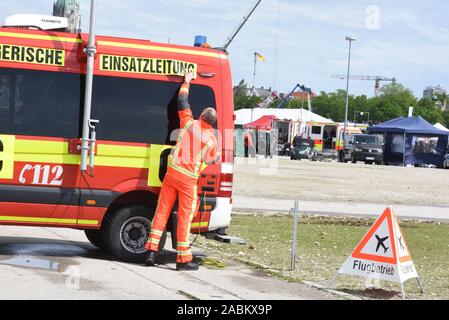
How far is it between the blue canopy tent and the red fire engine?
4672 centimetres

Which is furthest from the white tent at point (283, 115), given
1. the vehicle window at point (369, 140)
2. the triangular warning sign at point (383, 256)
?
the triangular warning sign at point (383, 256)

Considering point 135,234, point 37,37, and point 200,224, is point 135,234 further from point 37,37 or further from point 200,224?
point 37,37

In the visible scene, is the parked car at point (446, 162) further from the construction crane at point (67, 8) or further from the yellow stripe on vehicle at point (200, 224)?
the yellow stripe on vehicle at point (200, 224)

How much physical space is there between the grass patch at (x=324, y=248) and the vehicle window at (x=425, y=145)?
1533 inches

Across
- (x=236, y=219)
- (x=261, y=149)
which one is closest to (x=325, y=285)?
(x=236, y=219)

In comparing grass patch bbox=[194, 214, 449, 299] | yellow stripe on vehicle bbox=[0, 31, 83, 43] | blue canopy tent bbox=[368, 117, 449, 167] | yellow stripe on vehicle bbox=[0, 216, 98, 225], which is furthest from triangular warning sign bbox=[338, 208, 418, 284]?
blue canopy tent bbox=[368, 117, 449, 167]

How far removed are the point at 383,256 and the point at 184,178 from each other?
99.9 inches

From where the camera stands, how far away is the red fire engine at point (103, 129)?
10.0 meters

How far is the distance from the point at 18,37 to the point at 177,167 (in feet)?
8.16

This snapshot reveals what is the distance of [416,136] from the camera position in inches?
2224

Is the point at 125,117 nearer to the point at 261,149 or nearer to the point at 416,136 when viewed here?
the point at 261,149

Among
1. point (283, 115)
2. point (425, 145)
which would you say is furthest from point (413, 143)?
point (283, 115)

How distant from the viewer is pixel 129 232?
10531 millimetres

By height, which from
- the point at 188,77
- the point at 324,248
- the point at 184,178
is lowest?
the point at 324,248
